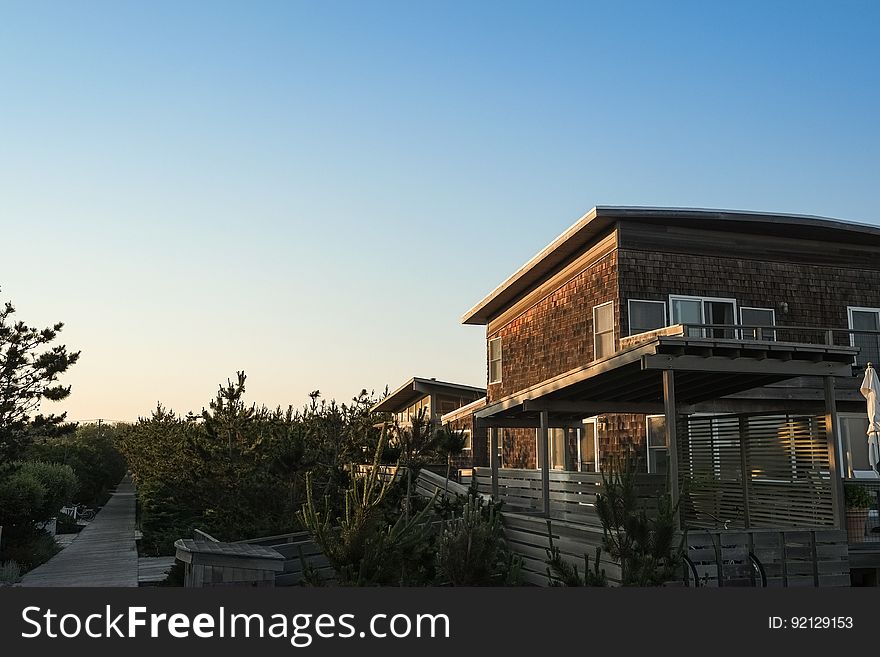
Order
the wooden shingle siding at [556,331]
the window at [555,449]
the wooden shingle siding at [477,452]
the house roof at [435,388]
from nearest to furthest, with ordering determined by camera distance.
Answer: the wooden shingle siding at [556,331] < the window at [555,449] < the wooden shingle siding at [477,452] < the house roof at [435,388]

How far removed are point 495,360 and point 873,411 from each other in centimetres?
1466

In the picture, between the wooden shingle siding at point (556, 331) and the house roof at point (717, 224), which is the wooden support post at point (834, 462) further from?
the house roof at point (717, 224)

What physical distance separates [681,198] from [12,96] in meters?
16.4

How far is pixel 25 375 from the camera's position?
1738 cm

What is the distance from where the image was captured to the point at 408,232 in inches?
872

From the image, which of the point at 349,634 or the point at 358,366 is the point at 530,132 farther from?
the point at 358,366

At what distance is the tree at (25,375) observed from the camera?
16.8m

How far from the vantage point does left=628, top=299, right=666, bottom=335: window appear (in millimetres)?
17688

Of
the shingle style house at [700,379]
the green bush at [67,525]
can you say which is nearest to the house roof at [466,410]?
the shingle style house at [700,379]

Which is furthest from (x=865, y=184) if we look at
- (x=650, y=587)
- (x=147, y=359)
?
(x=147, y=359)

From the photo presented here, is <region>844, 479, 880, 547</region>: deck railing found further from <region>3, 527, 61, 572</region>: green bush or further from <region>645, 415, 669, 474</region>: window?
<region>3, 527, 61, 572</region>: green bush

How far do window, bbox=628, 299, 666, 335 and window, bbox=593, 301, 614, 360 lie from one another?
1.79 feet

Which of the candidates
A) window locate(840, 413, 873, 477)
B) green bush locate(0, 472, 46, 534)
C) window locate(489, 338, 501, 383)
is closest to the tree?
green bush locate(0, 472, 46, 534)

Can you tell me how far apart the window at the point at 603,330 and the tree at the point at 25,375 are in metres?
11.5
